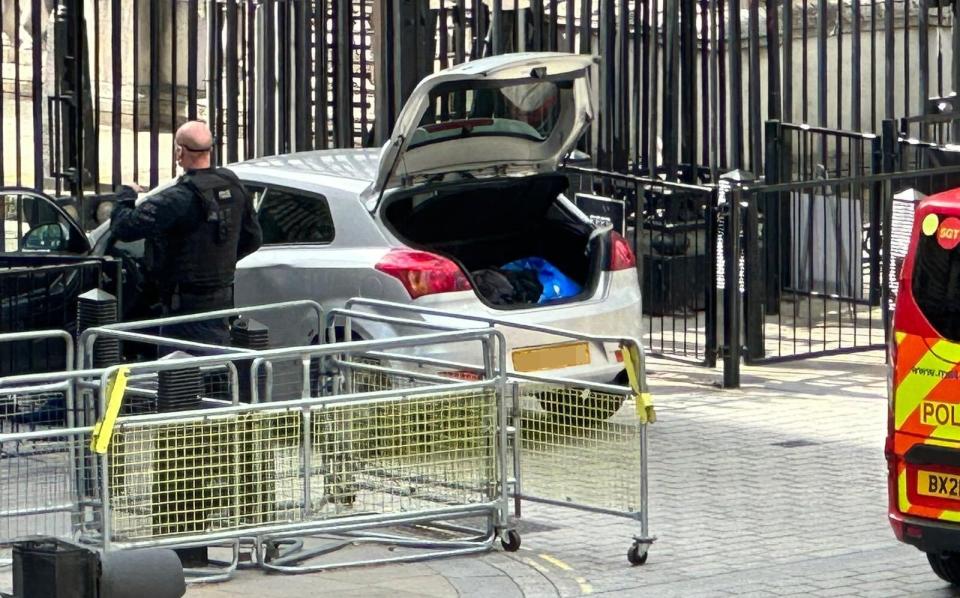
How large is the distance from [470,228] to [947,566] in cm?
440

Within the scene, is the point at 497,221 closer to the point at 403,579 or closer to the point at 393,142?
the point at 393,142

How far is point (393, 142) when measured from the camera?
10367 mm

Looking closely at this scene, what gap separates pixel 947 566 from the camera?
25.5ft

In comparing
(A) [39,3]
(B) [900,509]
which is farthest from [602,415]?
(A) [39,3]

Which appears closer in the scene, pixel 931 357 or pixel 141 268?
pixel 931 357

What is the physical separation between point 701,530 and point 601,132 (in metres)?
7.40

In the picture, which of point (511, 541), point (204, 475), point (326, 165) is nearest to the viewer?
point (204, 475)

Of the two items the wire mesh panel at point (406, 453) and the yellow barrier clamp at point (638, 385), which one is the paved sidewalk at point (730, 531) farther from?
the yellow barrier clamp at point (638, 385)

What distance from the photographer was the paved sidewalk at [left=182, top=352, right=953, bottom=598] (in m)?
8.01

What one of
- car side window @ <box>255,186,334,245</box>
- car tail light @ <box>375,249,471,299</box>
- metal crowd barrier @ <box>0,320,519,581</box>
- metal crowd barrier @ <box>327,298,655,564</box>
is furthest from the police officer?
metal crowd barrier @ <box>327,298,655,564</box>

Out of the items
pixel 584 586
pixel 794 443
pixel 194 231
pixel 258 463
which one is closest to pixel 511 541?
pixel 584 586

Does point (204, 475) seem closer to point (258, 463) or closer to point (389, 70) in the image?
point (258, 463)

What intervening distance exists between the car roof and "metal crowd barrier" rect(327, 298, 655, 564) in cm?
263

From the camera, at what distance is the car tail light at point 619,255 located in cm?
1131
